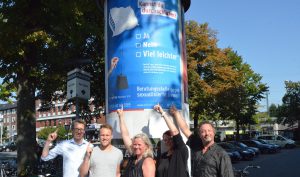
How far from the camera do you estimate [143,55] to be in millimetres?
7492

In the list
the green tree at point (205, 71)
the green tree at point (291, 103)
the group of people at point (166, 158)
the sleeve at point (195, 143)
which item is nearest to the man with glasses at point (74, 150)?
the group of people at point (166, 158)

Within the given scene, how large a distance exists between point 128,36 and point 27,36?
7.21 m

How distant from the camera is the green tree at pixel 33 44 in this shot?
13750mm

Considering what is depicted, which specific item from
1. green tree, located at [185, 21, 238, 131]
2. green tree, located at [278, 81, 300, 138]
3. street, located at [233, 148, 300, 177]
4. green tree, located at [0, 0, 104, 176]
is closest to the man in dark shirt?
green tree, located at [0, 0, 104, 176]

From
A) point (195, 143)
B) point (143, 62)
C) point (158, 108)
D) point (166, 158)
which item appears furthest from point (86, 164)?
point (143, 62)

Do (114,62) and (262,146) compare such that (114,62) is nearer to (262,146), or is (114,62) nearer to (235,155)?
(235,155)

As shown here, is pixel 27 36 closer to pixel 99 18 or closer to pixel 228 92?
pixel 99 18

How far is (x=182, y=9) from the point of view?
8.59 m

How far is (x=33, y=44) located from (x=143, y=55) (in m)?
8.35

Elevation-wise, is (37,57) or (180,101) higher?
(37,57)

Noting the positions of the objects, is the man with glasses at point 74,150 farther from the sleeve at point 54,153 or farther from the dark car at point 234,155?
the dark car at point 234,155

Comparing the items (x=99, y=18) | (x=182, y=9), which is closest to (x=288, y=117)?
(x=99, y=18)

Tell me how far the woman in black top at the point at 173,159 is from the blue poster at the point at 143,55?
2349 mm

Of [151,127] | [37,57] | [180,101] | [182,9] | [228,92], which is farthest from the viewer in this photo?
[228,92]
